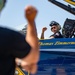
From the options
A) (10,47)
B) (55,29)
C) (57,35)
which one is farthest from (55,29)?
(10,47)

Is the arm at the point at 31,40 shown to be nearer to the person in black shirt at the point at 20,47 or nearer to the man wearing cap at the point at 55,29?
the person in black shirt at the point at 20,47

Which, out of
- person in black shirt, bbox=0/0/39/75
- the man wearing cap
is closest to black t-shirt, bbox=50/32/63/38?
the man wearing cap

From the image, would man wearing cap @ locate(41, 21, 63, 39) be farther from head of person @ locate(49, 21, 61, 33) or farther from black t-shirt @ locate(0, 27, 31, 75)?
black t-shirt @ locate(0, 27, 31, 75)

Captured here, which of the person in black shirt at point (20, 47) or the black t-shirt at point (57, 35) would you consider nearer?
the person in black shirt at point (20, 47)

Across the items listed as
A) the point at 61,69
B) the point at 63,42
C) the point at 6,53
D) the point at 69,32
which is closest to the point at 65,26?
the point at 69,32

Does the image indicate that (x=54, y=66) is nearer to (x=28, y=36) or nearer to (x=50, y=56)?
(x=50, y=56)

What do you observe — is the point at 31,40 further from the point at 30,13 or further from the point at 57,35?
the point at 57,35

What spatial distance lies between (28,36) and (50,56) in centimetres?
343

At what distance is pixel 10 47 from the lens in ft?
4.23

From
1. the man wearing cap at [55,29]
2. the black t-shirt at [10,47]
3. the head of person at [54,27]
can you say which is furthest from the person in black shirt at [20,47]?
the head of person at [54,27]

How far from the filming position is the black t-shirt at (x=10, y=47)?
128 centimetres

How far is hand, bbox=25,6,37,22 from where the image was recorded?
1205mm

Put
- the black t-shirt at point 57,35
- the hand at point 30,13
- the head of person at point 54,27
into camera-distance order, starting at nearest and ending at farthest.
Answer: the hand at point 30,13
the black t-shirt at point 57,35
the head of person at point 54,27

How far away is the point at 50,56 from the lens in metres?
4.67
